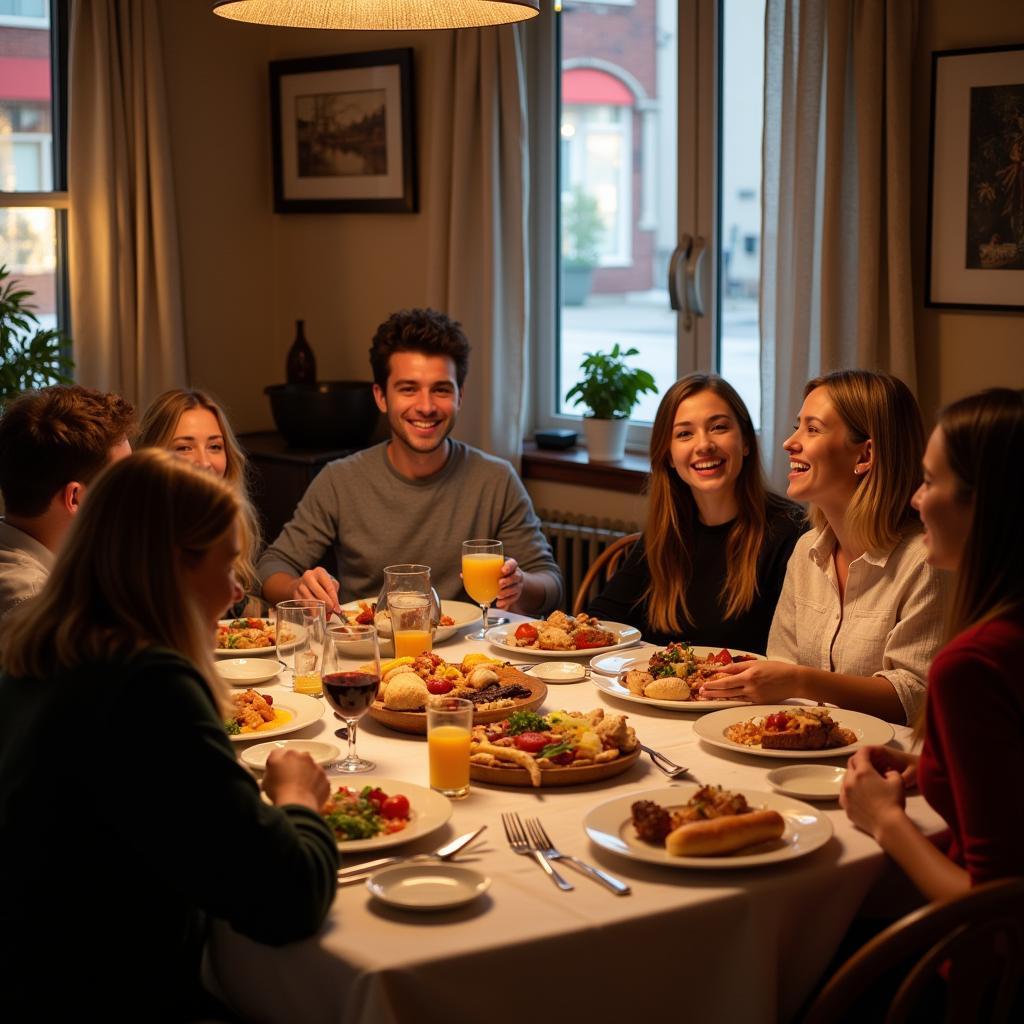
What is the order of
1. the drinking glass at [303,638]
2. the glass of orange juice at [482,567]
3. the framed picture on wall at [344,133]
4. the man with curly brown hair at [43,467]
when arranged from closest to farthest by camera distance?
the drinking glass at [303,638]
the man with curly brown hair at [43,467]
the glass of orange juice at [482,567]
the framed picture on wall at [344,133]

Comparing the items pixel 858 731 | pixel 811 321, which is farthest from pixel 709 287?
pixel 858 731

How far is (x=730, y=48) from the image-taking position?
4.12 metres

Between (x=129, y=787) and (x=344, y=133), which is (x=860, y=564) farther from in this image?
(x=344, y=133)

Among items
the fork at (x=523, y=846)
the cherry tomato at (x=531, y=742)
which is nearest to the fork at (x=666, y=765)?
the cherry tomato at (x=531, y=742)

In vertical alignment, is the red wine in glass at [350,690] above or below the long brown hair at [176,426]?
below

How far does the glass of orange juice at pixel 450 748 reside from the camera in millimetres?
1808

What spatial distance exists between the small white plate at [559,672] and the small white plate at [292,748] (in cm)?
49

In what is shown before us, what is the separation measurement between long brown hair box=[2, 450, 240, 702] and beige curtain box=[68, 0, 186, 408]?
10.4ft

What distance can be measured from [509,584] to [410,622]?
0.51 meters

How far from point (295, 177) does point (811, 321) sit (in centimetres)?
→ 226

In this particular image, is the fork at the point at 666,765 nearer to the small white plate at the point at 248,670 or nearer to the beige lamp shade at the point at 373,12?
the small white plate at the point at 248,670

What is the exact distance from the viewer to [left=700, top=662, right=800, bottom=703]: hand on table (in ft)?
7.09

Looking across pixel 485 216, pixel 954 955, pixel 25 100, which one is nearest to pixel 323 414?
pixel 485 216

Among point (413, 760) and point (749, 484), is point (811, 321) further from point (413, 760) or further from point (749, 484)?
point (413, 760)
